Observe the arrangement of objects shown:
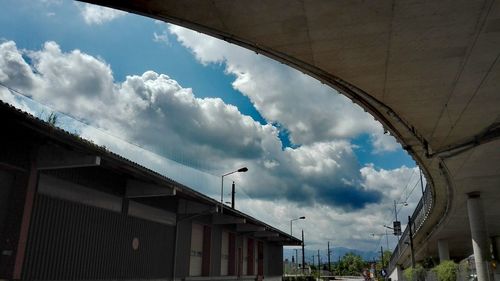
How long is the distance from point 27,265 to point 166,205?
10.8 m

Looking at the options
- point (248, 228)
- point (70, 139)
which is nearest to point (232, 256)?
point (248, 228)

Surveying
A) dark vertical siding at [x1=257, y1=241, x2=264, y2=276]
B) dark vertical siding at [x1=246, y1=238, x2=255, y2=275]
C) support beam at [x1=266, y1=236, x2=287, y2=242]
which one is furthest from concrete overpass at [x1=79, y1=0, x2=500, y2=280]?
support beam at [x1=266, y1=236, x2=287, y2=242]

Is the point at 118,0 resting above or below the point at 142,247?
above

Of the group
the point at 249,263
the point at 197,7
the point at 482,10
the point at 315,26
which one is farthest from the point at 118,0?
the point at 249,263

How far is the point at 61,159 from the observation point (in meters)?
15.3

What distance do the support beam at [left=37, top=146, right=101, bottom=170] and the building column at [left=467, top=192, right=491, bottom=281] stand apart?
2301 cm

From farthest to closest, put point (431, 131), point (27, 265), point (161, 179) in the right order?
point (161, 179) < point (431, 131) < point (27, 265)

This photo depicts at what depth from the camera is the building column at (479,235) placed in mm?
27203

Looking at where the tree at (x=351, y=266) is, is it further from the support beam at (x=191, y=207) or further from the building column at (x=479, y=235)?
the support beam at (x=191, y=207)

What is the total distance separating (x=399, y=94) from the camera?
1463 cm

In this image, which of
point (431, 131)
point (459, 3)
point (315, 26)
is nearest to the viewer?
point (459, 3)

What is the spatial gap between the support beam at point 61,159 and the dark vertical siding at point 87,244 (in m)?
1.20

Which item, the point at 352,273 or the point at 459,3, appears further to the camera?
the point at 352,273

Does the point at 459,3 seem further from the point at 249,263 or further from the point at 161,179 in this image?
the point at 249,263
